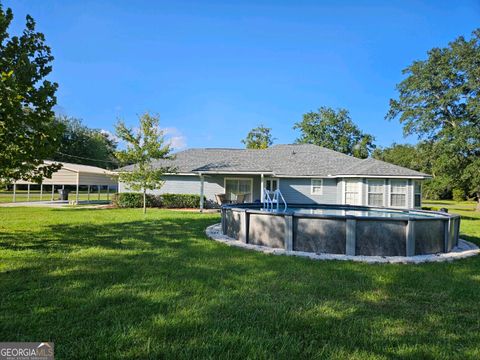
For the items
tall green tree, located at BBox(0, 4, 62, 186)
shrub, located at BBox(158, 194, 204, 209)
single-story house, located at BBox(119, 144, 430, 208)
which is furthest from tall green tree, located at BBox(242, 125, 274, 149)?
tall green tree, located at BBox(0, 4, 62, 186)

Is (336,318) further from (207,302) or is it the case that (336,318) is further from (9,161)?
(9,161)

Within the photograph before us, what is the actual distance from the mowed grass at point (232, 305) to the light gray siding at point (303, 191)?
12897 millimetres

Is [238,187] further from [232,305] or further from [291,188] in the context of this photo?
[232,305]

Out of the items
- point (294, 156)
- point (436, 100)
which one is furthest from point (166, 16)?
point (436, 100)

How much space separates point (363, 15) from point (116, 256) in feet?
41.6

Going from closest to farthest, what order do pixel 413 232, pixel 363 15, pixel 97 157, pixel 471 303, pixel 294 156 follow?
pixel 471 303 < pixel 413 232 < pixel 363 15 < pixel 294 156 < pixel 97 157

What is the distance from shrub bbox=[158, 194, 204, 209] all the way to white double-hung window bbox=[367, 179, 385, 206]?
1069 cm

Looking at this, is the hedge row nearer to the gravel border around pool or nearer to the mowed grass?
the gravel border around pool

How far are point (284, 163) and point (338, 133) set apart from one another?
1916 cm

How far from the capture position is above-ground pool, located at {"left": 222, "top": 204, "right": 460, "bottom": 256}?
6547mm

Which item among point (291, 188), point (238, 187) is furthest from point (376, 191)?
point (238, 187)

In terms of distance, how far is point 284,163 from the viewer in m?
21.5

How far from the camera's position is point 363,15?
39.3ft

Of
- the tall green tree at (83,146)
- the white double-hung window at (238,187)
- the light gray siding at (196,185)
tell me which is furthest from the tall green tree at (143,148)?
the tall green tree at (83,146)
